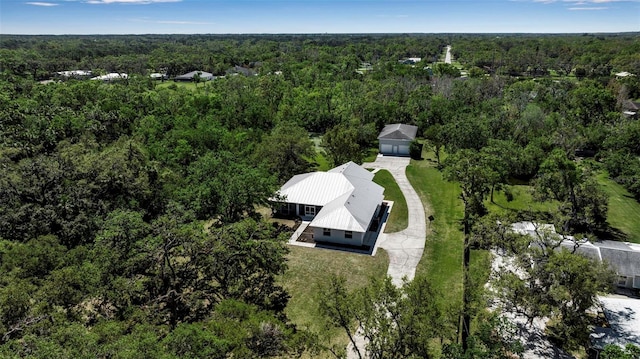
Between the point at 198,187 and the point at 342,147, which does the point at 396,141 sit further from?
the point at 198,187

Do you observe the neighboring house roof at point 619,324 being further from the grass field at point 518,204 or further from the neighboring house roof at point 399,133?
the neighboring house roof at point 399,133

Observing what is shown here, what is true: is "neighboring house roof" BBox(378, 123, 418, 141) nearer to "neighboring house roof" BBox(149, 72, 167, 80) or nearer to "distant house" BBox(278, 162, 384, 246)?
"distant house" BBox(278, 162, 384, 246)

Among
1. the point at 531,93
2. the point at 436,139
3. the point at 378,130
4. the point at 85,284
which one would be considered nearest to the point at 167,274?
the point at 85,284

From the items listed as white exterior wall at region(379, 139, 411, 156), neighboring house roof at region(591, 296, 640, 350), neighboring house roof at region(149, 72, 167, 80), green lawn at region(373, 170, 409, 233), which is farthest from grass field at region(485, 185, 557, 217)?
neighboring house roof at region(149, 72, 167, 80)

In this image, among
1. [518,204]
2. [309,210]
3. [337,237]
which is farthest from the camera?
[518,204]

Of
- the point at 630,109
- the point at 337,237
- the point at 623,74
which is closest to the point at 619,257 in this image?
A: the point at 337,237
